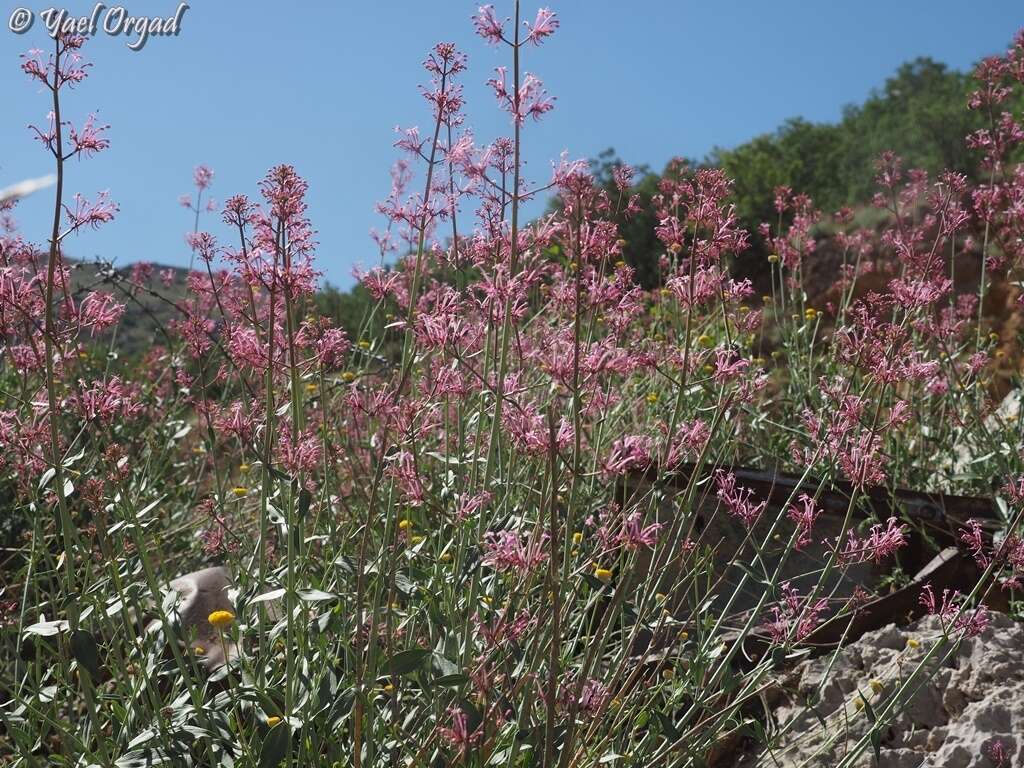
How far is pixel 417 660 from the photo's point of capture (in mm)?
2477

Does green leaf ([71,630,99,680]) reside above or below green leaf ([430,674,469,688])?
above

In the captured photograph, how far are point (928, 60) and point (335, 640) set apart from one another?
66.3 m

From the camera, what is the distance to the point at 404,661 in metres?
2.45

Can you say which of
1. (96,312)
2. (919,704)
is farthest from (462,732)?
(919,704)

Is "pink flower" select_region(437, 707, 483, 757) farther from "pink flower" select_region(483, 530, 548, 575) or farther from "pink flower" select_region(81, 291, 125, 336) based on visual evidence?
"pink flower" select_region(81, 291, 125, 336)

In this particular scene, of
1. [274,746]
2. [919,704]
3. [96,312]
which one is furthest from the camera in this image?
[919,704]

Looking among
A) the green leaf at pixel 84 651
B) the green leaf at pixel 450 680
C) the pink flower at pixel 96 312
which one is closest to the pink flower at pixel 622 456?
the green leaf at pixel 450 680

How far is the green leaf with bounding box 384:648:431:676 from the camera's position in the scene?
7.98ft

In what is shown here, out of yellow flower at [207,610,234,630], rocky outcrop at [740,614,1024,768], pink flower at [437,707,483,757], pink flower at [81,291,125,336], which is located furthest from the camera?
rocky outcrop at [740,614,1024,768]

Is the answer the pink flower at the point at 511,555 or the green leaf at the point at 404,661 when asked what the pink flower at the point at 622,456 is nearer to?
the pink flower at the point at 511,555

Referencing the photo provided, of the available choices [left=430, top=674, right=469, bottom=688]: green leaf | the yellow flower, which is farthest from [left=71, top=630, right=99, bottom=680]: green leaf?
[left=430, top=674, right=469, bottom=688]: green leaf

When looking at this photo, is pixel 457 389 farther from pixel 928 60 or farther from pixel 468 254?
pixel 928 60

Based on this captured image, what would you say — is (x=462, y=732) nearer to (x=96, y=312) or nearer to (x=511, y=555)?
(x=511, y=555)

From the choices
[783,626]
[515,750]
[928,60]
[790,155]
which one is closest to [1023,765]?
[783,626]
